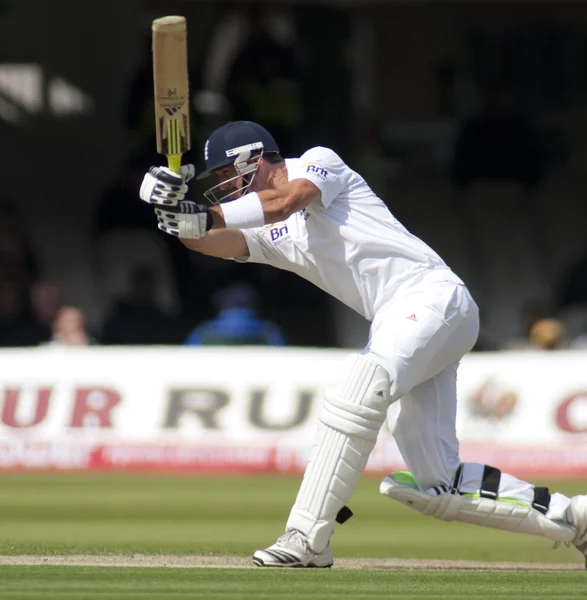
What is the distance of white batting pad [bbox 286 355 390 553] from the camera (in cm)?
475

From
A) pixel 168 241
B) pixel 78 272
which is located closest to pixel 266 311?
pixel 168 241

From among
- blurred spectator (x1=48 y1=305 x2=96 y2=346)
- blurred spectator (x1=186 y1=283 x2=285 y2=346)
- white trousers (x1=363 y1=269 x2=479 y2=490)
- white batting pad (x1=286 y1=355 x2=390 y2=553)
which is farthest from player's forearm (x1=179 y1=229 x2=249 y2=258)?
blurred spectator (x1=48 y1=305 x2=96 y2=346)

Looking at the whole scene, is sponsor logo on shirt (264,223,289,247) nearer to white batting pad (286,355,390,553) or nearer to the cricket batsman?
the cricket batsman

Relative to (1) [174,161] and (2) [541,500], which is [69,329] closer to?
(1) [174,161]

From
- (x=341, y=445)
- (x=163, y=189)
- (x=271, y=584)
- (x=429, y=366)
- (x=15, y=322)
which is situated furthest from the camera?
(x=15, y=322)

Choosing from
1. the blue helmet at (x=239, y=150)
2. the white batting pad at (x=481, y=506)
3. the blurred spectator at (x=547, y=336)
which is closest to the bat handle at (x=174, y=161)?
the blue helmet at (x=239, y=150)

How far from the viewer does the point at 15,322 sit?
36.2 ft

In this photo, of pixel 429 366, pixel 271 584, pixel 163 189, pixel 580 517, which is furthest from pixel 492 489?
pixel 163 189

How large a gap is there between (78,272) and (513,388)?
18.0 ft

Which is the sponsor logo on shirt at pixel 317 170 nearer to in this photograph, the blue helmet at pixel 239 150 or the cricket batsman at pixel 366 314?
the cricket batsman at pixel 366 314

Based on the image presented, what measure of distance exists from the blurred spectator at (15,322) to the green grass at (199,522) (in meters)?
2.18

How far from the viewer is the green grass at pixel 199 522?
19.0 ft

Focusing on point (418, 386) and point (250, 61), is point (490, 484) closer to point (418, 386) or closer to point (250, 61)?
point (418, 386)

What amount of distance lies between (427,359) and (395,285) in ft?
1.01
